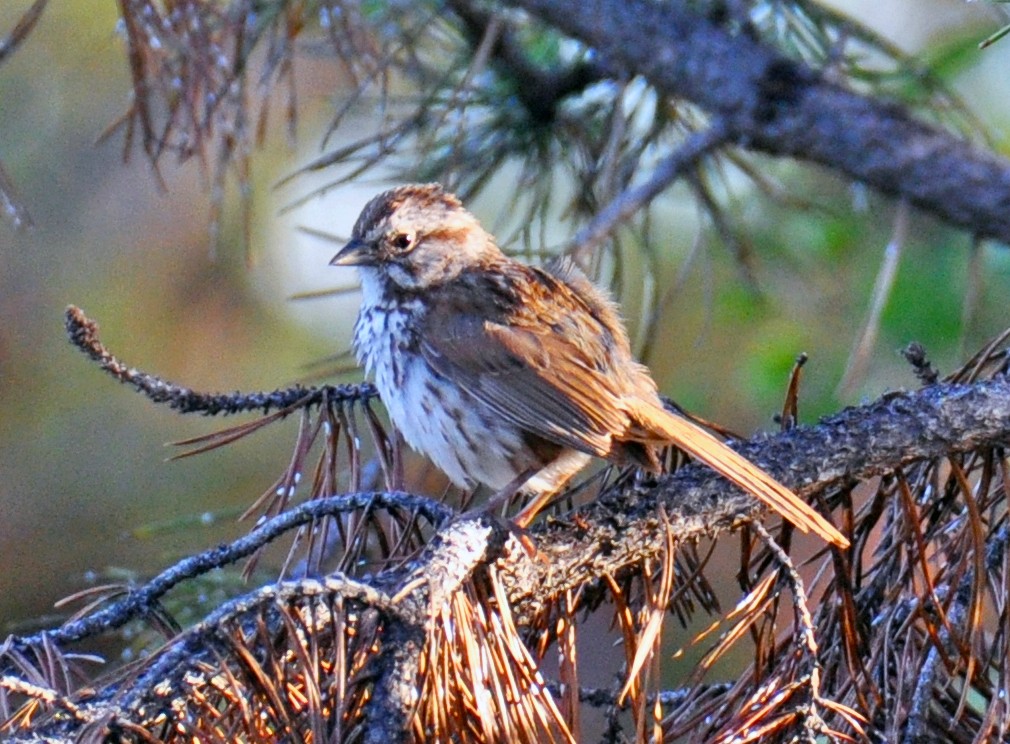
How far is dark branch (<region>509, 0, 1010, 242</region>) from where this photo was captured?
2.81m

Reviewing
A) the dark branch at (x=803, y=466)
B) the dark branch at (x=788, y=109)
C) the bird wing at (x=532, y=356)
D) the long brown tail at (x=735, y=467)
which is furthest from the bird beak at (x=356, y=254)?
the dark branch at (x=803, y=466)

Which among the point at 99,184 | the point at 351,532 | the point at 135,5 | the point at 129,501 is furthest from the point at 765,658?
the point at 99,184

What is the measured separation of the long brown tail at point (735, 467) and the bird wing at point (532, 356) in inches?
3.8

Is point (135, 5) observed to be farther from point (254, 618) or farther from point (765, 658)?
point (765, 658)

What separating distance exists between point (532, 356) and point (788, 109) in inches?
30.1

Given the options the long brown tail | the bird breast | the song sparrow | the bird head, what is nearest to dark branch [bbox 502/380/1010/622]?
the long brown tail

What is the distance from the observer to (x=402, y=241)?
321 centimetres

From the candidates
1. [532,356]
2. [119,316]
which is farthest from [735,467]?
[119,316]

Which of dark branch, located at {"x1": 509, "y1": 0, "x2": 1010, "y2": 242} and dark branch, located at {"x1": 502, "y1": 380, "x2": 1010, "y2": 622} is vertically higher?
dark branch, located at {"x1": 509, "y1": 0, "x2": 1010, "y2": 242}

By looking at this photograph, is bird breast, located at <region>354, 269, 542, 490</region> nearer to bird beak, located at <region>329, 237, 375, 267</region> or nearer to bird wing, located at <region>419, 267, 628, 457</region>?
bird wing, located at <region>419, 267, 628, 457</region>

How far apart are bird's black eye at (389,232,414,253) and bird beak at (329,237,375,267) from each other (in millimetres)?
60

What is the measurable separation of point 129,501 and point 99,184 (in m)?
1.63

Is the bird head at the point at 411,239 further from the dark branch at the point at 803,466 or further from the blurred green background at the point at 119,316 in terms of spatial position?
the blurred green background at the point at 119,316

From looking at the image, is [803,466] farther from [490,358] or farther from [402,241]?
[402,241]
